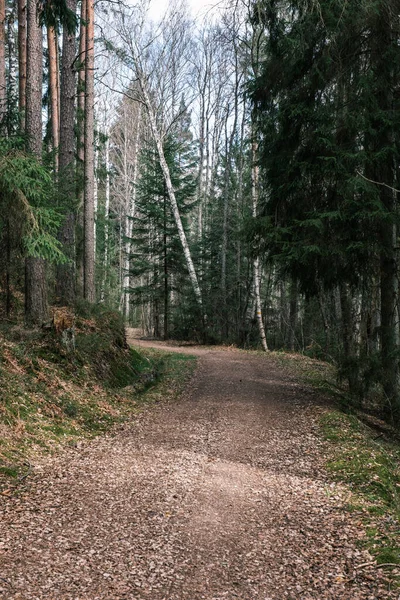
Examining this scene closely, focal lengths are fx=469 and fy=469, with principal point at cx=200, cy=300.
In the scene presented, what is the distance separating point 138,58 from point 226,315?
12027mm

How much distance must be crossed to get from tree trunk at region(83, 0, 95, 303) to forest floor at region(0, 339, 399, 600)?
7254 mm

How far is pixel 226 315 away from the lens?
2259 cm

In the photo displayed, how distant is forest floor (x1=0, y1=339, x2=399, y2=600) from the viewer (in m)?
3.16

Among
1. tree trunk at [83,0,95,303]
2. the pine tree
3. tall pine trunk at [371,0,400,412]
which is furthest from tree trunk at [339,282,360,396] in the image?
the pine tree

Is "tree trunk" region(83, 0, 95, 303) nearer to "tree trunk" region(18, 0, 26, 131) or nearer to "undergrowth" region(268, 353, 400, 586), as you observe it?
"tree trunk" region(18, 0, 26, 131)

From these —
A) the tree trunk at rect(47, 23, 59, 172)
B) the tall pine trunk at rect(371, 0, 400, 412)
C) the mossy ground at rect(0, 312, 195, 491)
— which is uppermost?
the tree trunk at rect(47, 23, 59, 172)

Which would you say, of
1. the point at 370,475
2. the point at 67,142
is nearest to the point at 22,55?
the point at 67,142

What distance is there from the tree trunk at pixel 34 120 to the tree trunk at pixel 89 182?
3.71m

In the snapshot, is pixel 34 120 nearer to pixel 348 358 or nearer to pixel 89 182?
pixel 89 182

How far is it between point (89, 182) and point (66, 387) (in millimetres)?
7739

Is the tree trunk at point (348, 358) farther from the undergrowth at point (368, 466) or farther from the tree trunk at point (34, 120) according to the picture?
the tree trunk at point (34, 120)

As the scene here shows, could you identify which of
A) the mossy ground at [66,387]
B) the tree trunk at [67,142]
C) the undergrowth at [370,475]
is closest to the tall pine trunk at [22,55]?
the tree trunk at [67,142]

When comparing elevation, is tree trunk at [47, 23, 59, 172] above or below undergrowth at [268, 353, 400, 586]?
above

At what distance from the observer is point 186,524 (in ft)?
13.4
